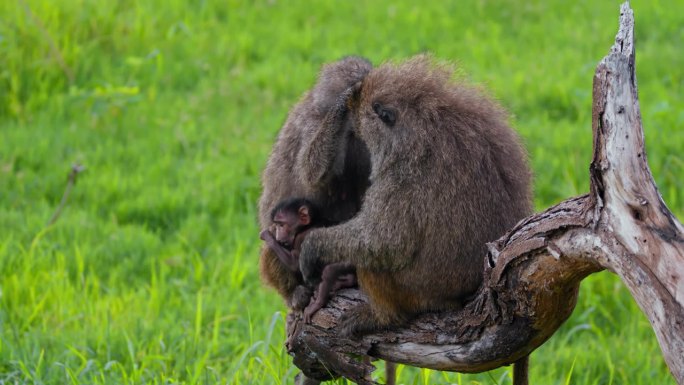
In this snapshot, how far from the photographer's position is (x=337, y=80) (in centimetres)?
389

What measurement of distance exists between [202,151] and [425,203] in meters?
4.34

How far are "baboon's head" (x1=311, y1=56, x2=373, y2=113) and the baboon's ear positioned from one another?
373 millimetres

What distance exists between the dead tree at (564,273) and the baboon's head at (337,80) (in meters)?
0.73

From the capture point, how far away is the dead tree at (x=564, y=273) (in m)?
2.52

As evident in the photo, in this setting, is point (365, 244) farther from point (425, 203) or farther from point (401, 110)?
point (401, 110)

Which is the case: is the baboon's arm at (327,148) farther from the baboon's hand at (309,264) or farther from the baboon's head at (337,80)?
the baboon's hand at (309,264)

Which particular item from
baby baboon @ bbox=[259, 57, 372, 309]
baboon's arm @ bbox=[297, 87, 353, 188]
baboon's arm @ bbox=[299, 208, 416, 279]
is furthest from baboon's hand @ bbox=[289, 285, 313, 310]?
baboon's arm @ bbox=[297, 87, 353, 188]

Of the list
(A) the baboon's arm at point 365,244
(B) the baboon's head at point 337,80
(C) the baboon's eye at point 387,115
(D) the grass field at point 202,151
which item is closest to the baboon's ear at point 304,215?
(A) the baboon's arm at point 365,244

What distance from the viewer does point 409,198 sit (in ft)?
11.3

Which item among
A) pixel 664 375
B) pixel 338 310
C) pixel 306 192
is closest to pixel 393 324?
pixel 338 310

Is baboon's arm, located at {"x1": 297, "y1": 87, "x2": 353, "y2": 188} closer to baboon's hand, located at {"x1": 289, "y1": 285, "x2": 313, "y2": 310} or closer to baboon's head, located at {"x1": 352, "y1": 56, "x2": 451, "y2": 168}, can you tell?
baboon's head, located at {"x1": 352, "y1": 56, "x2": 451, "y2": 168}

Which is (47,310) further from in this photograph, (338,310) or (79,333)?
(338,310)

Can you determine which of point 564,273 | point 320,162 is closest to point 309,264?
point 320,162

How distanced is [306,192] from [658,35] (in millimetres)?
5693
